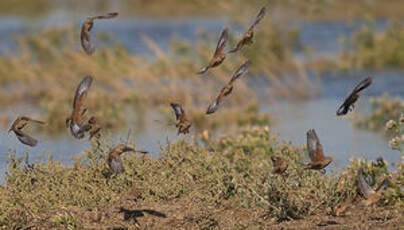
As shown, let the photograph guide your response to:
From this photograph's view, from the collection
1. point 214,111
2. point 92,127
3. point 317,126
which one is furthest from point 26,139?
point 317,126

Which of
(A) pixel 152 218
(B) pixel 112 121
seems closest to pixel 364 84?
(A) pixel 152 218

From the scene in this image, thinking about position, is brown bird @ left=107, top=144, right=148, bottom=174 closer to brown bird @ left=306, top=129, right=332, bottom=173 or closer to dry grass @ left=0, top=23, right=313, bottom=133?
brown bird @ left=306, top=129, right=332, bottom=173

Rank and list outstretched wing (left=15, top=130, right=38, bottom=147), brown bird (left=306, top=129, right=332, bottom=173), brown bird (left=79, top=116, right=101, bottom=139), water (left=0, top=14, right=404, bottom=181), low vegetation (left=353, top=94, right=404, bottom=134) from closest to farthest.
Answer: brown bird (left=306, top=129, right=332, bottom=173), brown bird (left=79, top=116, right=101, bottom=139), outstretched wing (left=15, top=130, right=38, bottom=147), water (left=0, top=14, right=404, bottom=181), low vegetation (left=353, top=94, right=404, bottom=134)

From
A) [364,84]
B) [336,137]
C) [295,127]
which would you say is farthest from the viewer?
[295,127]

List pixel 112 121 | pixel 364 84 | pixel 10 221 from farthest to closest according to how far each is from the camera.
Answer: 1. pixel 112 121
2. pixel 10 221
3. pixel 364 84

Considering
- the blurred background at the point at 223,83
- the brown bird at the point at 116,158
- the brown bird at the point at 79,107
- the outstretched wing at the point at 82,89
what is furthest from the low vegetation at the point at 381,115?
the outstretched wing at the point at 82,89

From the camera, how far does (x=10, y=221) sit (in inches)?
207

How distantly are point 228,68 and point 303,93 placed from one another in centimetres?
144

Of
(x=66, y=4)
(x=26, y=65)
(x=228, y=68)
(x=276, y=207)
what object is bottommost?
(x=276, y=207)

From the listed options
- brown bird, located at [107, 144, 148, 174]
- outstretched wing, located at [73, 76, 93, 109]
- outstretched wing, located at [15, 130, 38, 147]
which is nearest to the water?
outstretched wing, located at [15, 130, 38, 147]

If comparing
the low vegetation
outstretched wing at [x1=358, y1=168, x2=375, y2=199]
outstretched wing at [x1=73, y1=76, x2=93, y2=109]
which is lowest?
outstretched wing at [x1=358, y1=168, x2=375, y2=199]

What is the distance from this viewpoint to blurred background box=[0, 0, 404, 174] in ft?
33.2

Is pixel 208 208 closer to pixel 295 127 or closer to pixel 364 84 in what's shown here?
pixel 364 84

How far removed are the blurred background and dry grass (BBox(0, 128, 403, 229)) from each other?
6.19ft
